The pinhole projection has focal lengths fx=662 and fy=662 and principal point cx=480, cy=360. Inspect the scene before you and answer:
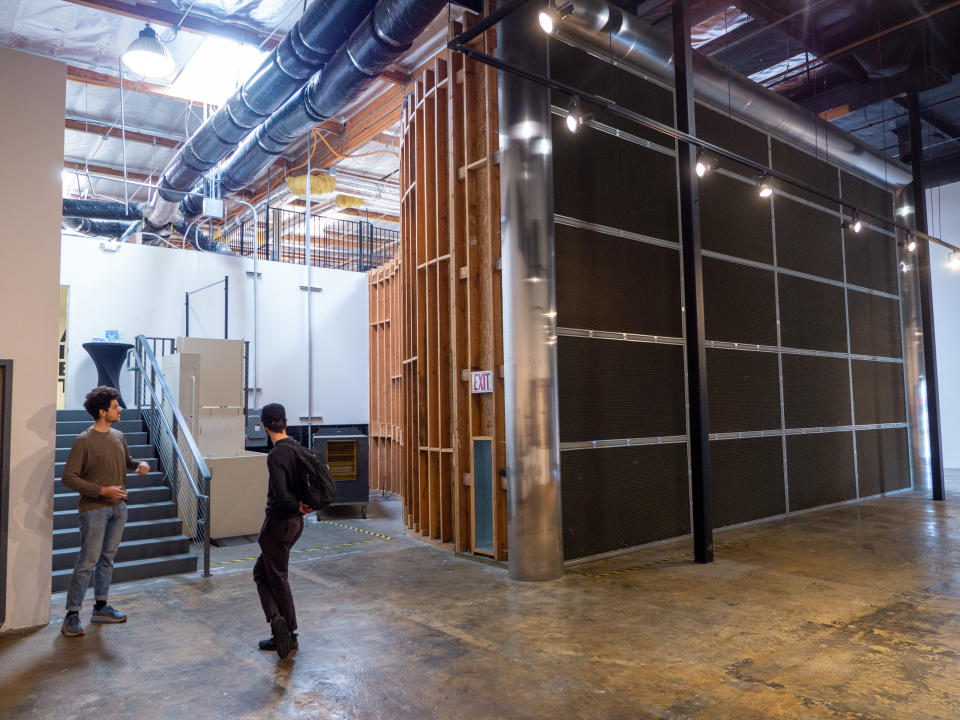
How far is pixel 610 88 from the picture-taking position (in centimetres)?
766

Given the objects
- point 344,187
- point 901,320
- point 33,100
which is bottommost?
point 901,320

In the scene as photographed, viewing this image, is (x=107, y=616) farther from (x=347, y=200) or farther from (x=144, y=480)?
(x=347, y=200)

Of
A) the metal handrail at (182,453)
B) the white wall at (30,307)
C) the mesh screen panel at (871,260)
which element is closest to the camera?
the white wall at (30,307)

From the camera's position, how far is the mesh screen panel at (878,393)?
11.4m

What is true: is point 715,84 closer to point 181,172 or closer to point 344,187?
point 181,172

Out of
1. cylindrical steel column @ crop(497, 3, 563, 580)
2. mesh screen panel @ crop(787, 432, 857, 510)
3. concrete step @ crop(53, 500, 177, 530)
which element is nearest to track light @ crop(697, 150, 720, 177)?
cylindrical steel column @ crop(497, 3, 563, 580)

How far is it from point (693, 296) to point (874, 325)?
6938 mm

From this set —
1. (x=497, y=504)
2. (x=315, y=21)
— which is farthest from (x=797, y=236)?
(x=315, y=21)

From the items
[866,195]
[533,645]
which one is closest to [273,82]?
[533,645]

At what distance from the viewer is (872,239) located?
12.2m

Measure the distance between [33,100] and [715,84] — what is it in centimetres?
761

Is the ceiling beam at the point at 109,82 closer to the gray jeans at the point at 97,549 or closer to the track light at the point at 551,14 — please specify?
the track light at the point at 551,14

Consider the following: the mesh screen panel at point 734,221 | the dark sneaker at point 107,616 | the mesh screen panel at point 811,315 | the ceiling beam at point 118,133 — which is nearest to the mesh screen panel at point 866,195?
the mesh screen panel at point 811,315

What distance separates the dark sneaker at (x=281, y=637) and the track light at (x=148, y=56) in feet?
19.4
